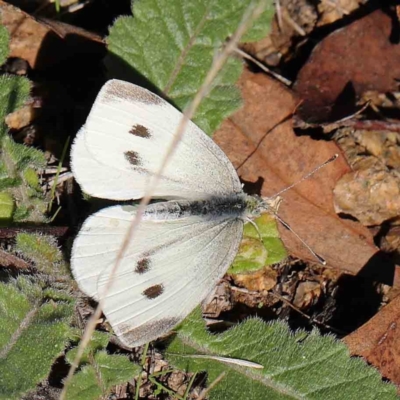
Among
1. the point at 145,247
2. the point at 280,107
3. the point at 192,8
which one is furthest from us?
the point at 280,107

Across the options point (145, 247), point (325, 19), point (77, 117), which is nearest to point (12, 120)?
point (77, 117)

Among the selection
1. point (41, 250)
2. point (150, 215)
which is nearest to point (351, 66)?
point (150, 215)

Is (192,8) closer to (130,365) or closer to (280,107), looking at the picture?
(280,107)

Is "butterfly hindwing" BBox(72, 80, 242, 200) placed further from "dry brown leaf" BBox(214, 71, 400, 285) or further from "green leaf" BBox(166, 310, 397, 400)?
"green leaf" BBox(166, 310, 397, 400)

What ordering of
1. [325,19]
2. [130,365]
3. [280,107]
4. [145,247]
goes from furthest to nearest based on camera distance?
[325,19]
[280,107]
[130,365]
[145,247]

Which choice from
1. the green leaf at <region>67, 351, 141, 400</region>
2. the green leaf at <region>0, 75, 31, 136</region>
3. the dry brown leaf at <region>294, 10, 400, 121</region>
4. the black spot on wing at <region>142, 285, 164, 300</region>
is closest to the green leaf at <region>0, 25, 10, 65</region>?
the green leaf at <region>0, 75, 31, 136</region>

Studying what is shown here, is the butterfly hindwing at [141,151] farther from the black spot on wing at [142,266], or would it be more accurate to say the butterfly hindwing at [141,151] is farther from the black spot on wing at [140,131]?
the black spot on wing at [142,266]

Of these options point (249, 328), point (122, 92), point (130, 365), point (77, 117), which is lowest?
point (130, 365)

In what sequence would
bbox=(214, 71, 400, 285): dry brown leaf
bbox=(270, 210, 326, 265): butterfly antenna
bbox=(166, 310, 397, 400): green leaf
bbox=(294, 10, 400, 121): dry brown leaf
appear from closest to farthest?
bbox=(166, 310, 397, 400): green leaf
bbox=(270, 210, 326, 265): butterfly antenna
bbox=(214, 71, 400, 285): dry brown leaf
bbox=(294, 10, 400, 121): dry brown leaf
